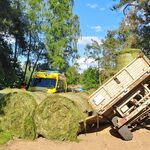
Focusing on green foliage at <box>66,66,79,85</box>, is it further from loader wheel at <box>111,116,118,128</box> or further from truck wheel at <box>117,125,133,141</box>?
truck wheel at <box>117,125,133,141</box>

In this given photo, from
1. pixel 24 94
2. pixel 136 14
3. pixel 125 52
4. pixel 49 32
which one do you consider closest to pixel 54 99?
pixel 24 94

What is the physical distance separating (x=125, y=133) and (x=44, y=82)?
11759mm

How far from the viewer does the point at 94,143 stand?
47.4 ft

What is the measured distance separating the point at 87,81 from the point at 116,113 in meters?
37.9

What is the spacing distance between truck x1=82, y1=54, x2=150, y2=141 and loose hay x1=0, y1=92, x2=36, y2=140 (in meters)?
2.09


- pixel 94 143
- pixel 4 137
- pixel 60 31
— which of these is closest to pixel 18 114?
pixel 4 137

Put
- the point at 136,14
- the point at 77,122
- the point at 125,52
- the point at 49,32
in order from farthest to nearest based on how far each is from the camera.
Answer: the point at 49,32 < the point at 136,14 < the point at 125,52 < the point at 77,122

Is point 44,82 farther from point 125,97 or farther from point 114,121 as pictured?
point 125,97

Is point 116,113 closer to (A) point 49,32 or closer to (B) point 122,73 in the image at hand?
(B) point 122,73

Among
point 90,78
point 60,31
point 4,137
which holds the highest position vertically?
point 60,31

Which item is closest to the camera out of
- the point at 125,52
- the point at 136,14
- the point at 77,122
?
the point at 77,122

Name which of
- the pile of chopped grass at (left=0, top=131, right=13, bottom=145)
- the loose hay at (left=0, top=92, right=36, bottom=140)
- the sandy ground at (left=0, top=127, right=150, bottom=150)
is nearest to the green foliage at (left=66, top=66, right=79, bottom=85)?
the sandy ground at (left=0, top=127, right=150, bottom=150)

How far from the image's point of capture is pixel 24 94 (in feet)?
48.6

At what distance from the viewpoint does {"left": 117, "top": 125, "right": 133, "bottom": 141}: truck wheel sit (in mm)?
15414
